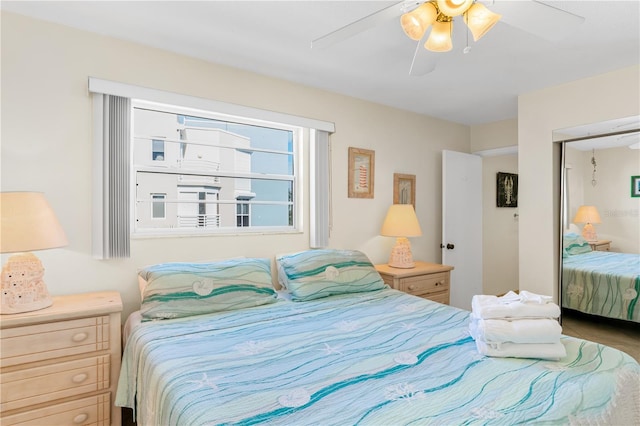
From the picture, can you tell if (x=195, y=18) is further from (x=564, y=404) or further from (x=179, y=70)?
(x=564, y=404)

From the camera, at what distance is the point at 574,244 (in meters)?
3.18

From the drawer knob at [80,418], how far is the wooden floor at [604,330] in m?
3.74

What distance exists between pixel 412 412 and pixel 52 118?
8.02 feet

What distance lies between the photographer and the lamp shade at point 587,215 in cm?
311

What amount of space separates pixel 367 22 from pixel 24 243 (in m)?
1.91

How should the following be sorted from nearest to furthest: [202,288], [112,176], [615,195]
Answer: [202,288] → [112,176] → [615,195]

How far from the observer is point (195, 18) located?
6.63 feet

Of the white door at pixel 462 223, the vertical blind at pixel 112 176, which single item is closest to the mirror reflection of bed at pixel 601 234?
the white door at pixel 462 223

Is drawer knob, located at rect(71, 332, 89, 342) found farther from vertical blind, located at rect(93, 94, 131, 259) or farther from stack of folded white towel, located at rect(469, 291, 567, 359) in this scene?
stack of folded white towel, located at rect(469, 291, 567, 359)

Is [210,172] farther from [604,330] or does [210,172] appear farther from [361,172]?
[604,330]

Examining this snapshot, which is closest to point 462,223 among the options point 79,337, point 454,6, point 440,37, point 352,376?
point 440,37

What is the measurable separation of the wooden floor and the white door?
1004 millimetres

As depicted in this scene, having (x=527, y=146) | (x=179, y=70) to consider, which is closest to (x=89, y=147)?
(x=179, y=70)

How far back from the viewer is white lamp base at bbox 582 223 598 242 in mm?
3128
